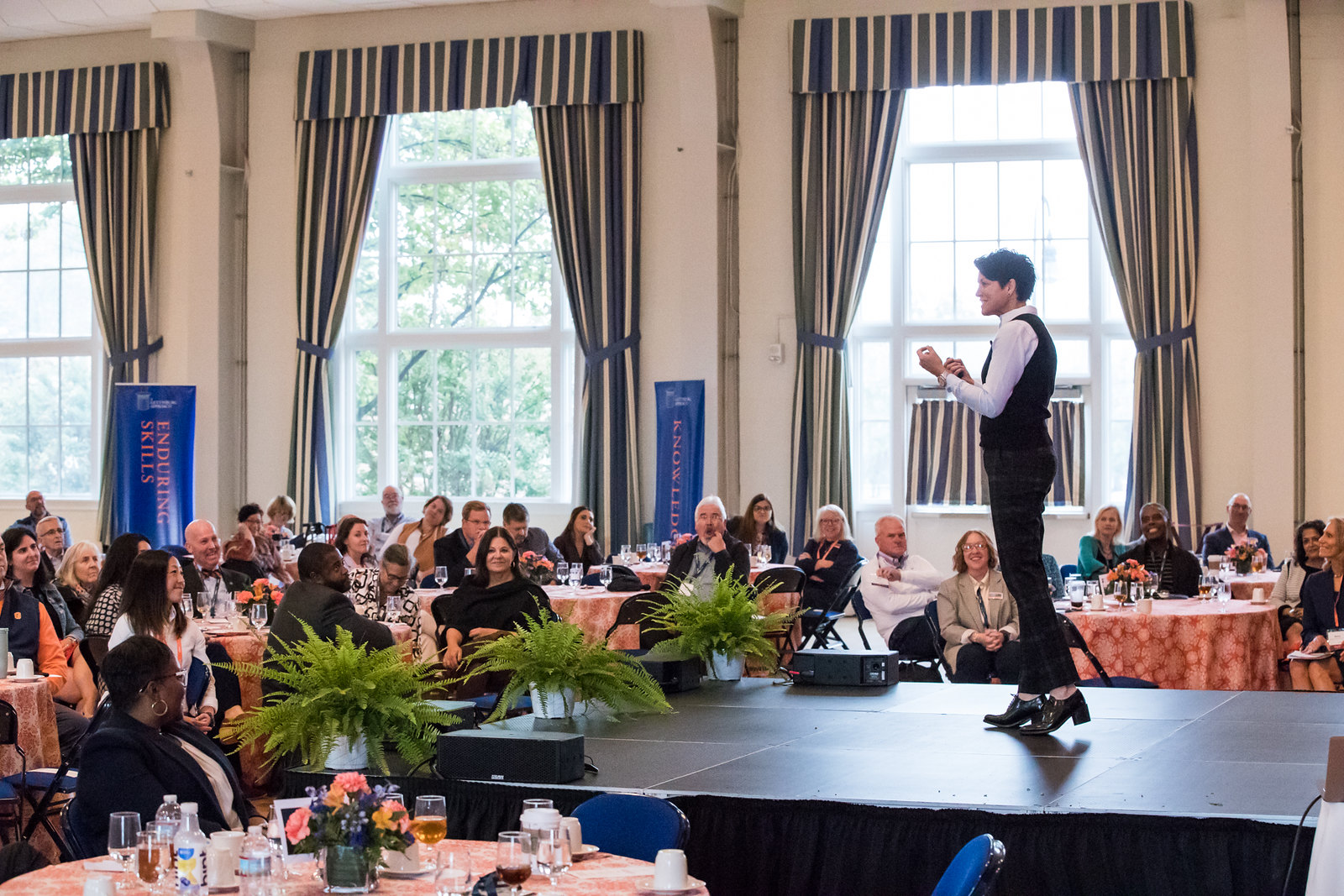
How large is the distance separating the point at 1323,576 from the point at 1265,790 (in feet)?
12.2

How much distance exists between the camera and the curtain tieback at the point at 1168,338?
36.9 feet

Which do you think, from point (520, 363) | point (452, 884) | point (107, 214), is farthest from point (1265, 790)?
point (107, 214)

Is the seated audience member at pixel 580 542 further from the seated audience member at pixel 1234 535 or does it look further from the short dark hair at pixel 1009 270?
the short dark hair at pixel 1009 270

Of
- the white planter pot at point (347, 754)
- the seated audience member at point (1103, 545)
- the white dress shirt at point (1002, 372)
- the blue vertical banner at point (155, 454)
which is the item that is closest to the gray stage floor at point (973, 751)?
the white planter pot at point (347, 754)

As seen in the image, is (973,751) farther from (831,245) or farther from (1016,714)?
(831,245)

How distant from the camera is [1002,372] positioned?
4180mm

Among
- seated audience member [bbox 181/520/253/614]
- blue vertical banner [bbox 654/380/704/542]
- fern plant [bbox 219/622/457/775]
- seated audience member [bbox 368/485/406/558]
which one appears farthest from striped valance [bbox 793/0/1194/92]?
fern plant [bbox 219/622/457/775]

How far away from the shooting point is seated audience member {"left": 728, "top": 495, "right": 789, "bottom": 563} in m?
10.6

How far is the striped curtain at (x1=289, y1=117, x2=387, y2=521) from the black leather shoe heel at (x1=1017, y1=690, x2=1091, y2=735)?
30.1ft

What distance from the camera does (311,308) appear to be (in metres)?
13.0

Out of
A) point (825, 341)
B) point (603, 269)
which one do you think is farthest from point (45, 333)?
point (825, 341)

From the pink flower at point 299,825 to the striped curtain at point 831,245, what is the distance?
909cm

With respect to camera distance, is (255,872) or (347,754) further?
(347,754)

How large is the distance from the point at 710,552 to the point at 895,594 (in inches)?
40.4
